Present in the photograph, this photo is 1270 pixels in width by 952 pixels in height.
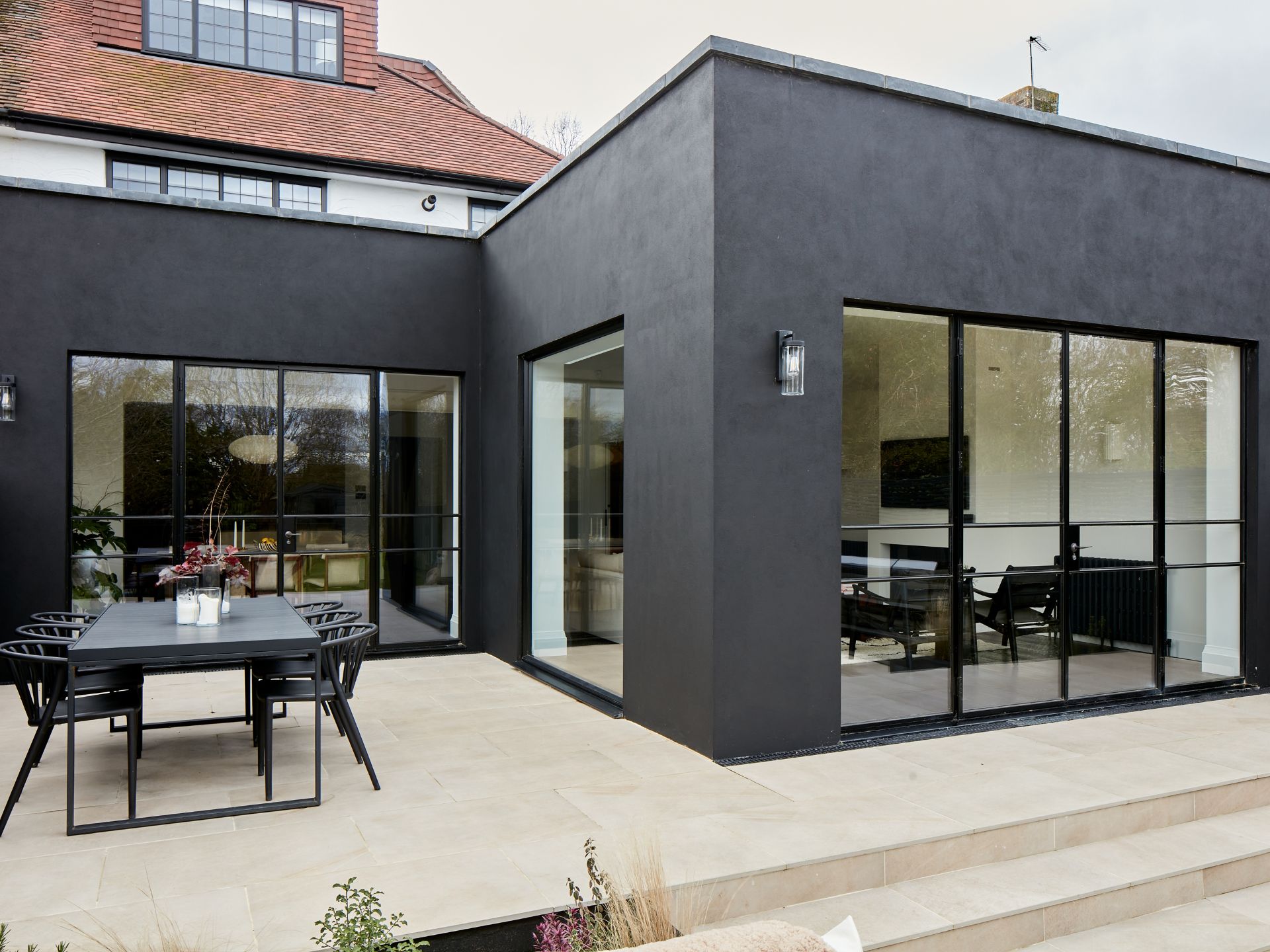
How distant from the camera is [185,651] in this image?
12.0 ft

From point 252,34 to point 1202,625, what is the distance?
41.9 feet

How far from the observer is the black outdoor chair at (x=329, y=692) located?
384cm

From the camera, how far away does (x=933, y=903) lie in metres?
3.13

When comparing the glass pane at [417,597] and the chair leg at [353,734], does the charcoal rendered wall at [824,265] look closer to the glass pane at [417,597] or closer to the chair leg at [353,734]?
the chair leg at [353,734]

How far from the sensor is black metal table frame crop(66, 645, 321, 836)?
3.41 meters

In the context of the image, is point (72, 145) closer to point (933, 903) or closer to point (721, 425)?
point (721, 425)

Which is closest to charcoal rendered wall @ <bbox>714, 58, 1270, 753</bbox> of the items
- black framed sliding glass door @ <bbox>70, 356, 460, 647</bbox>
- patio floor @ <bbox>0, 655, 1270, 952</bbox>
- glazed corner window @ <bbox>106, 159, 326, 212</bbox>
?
patio floor @ <bbox>0, 655, 1270, 952</bbox>

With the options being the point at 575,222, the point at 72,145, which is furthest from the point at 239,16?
the point at 575,222

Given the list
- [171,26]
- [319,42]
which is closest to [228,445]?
[171,26]

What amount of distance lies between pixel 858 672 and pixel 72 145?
10565 mm

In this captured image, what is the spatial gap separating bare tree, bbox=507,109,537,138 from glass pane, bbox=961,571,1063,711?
1975 cm

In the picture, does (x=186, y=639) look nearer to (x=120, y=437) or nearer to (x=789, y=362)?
(x=789, y=362)

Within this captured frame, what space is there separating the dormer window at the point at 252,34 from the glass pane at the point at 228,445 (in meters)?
7.56

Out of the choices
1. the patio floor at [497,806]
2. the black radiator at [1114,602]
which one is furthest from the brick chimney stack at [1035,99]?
the patio floor at [497,806]
